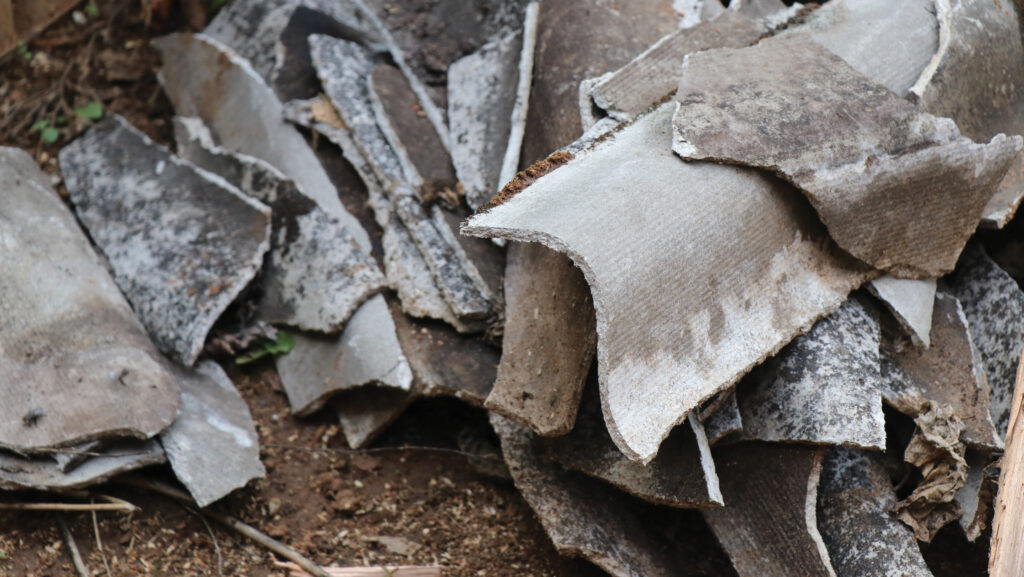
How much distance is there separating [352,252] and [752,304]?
1.22 m

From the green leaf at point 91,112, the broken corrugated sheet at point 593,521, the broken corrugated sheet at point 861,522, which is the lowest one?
the broken corrugated sheet at point 593,521

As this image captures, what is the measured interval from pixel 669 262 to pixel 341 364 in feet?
3.62

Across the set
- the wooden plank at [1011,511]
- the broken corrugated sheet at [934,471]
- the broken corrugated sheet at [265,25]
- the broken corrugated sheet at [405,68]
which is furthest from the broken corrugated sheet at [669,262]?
the broken corrugated sheet at [265,25]

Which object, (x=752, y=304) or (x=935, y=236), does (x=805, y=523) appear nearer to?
(x=752, y=304)

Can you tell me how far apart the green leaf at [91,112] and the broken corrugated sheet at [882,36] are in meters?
2.44

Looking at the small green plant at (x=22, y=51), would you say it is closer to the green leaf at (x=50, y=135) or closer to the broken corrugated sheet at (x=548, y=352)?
the green leaf at (x=50, y=135)

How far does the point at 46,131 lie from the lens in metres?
3.42

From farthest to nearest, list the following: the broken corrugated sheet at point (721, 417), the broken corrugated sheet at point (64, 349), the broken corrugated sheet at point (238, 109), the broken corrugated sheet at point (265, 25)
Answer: the broken corrugated sheet at point (265, 25)
the broken corrugated sheet at point (238, 109)
the broken corrugated sheet at point (64, 349)
the broken corrugated sheet at point (721, 417)

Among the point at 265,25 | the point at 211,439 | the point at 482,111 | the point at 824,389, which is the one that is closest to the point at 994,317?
the point at 824,389

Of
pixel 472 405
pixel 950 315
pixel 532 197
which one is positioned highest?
pixel 532 197

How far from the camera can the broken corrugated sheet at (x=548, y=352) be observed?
2232 millimetres

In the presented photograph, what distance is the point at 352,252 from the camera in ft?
9.23

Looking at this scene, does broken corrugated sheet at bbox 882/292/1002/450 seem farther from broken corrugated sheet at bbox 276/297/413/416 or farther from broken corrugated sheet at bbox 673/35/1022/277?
broken corrugated sheet at bbox 276/297/413/416

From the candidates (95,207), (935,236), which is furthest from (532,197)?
(95,207)
